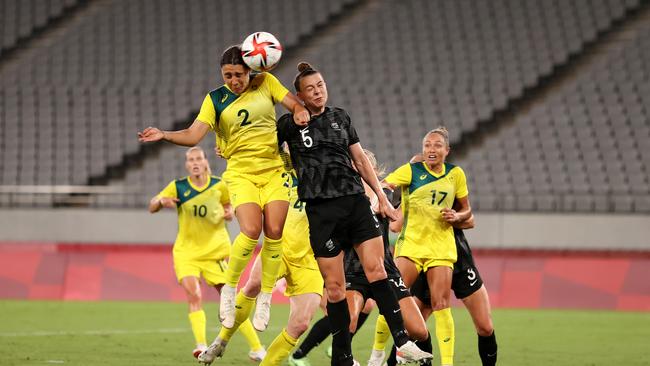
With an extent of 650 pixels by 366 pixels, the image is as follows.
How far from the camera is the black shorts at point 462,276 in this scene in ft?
32.7

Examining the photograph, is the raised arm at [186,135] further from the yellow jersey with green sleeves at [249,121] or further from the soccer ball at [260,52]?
the soccer ball at [260,52]

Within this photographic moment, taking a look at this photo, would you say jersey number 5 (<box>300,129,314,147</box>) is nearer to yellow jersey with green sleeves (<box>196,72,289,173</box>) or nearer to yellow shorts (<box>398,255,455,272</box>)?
yellow jersey with green sleeves (<box>196,72,289,173</box>)

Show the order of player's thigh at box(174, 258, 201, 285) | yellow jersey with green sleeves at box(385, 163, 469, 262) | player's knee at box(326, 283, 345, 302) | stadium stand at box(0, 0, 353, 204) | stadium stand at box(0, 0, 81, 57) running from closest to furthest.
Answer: player's knee at box(326, 283, 345, 302)
yellow jersey with green sleeves at box(385, 163, 469, 262)
player's thigh at box(174, 258, 201, 285)
stadium stand at box(0, 0, 353, 204)
stadium stand at box(0, 0, 81, 57)

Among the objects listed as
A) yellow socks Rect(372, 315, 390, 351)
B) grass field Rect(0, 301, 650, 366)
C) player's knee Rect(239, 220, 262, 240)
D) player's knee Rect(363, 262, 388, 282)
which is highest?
player's knee Rect(239, 220, 262, 240)

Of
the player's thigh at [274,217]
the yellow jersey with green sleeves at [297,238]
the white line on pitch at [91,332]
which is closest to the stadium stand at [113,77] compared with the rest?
the white line on pitch at [91,332]

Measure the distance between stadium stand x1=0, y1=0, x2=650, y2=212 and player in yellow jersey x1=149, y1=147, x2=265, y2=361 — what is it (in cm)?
1098

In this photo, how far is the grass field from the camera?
11711mm

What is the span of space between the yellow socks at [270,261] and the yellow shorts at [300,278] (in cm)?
67

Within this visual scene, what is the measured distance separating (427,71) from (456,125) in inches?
88.2

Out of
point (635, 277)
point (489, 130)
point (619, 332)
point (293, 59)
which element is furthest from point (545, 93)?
point (619, 332)

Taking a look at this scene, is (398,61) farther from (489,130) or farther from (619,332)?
(619,332)

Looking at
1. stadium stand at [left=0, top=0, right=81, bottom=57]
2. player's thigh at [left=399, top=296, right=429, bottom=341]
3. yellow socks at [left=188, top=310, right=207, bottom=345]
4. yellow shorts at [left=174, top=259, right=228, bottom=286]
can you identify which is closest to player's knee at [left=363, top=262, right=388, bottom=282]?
player's thigh at [left=399, top=296, right=429, bottom=341]

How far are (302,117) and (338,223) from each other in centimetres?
87

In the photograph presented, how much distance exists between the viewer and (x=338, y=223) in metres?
8.72
